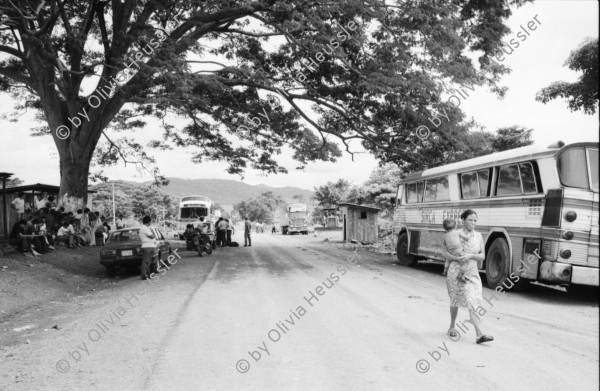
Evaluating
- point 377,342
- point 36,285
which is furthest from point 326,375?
point 36,285

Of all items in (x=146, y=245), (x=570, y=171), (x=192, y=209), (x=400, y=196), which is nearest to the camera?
(x=570, y=171)

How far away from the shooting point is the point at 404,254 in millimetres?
17938

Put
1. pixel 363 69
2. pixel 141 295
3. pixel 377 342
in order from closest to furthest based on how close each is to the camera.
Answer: pixel 377 342, pixel 141 295, pixel 363 69

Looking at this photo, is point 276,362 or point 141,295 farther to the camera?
point 141,295

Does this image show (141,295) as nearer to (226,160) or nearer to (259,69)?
(259,69)

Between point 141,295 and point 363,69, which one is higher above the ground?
point 363,69

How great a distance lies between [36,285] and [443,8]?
43.1ft

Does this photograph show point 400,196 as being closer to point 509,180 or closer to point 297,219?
point 509,180

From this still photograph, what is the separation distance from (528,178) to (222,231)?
19.9m

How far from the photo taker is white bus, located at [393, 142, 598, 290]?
8.23 m

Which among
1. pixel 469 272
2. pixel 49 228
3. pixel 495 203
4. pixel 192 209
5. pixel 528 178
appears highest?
pixel 528 178

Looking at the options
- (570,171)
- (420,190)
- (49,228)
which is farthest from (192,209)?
(570,171)

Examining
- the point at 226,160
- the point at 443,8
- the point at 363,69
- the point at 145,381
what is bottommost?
the point at 145,381

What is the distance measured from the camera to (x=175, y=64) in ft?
46.5
